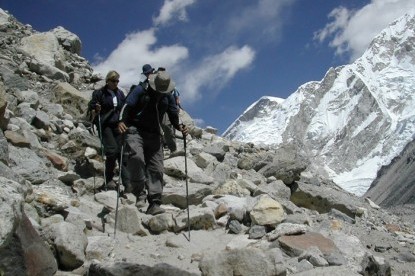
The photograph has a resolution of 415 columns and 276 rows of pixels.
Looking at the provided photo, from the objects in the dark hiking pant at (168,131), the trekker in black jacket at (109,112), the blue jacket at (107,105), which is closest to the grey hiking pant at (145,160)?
the dark hiking pant at (168,131)

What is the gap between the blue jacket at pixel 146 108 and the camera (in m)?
6.71

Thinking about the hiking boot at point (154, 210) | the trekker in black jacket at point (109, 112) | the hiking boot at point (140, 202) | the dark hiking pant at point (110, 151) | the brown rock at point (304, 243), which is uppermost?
the trekker in black jacket at point (109, 112)

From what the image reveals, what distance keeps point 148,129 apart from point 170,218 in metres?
1.35

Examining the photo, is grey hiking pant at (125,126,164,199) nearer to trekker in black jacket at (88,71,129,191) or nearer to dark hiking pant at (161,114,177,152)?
dark hiking pant at (161,114,177,152)

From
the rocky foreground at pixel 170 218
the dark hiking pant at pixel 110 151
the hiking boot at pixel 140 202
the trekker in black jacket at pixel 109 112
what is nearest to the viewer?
the rocky foreground at pixel 170 218

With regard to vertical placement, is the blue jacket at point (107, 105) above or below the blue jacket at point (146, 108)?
above

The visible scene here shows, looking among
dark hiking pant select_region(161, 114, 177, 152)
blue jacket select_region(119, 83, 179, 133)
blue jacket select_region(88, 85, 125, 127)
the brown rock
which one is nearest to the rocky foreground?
the brown rock

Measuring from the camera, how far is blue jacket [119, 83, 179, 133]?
22.0 feet

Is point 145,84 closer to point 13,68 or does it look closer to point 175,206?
point 175,206

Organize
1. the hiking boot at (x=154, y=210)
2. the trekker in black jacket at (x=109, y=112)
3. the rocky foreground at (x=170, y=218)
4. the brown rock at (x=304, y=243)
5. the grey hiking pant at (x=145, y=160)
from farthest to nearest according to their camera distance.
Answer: the trekker in black jacket at (x=109, y=112) → the grey hiking pant at (x=145, y=160) → the hiking boot at (x=154, y=210) → the brown rock at (x=304, y=243) → the rocky foreground at (x=170, y=218)

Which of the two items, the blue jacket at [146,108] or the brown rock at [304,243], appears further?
the blue jacket at [146,108]

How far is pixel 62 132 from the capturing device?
10.1 meters

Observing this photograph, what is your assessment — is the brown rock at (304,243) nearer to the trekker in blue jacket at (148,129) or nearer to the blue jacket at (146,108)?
the trekker in blue jacket at (148,129)

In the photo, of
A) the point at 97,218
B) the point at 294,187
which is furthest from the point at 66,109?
the point at 97,218
